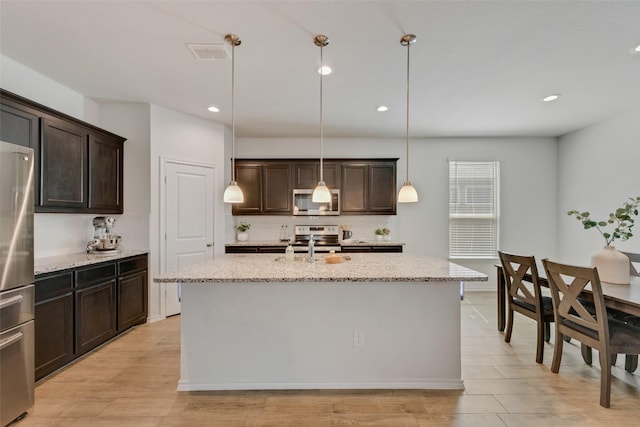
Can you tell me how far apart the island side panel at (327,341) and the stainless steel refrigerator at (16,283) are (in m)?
1.00

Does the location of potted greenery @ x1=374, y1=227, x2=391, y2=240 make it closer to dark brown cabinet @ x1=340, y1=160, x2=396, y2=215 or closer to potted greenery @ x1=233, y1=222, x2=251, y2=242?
dark brown cabinet @ x1=340, y1=160, x2=396, y2=215

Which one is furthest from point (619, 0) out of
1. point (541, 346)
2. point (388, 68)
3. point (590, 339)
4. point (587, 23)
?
point (541, 346)

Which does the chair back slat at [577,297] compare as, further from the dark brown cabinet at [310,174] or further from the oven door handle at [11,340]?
the oven door handle at [11,340]

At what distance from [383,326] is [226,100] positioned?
3.18 m

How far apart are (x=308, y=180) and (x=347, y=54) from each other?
8.38 feet

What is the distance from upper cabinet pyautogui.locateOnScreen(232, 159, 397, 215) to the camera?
16.1 feet

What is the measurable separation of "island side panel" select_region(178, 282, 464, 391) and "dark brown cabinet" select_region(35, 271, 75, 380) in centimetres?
120

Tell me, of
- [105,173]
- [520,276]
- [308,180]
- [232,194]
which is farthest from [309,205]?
[520,276]

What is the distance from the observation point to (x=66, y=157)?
2.92 meters

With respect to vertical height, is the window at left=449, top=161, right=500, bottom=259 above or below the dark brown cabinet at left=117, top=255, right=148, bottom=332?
above

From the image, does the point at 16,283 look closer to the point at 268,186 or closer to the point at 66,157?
the point at 66,157

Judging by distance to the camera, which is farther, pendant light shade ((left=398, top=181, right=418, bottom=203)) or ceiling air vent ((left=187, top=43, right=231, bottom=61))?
pendant light shade ((left=398, top=181, right=418, bottom=203))

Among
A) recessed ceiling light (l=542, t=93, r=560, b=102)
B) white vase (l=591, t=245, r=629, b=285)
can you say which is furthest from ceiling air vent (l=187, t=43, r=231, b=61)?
white vase (l=591, t=245, r=629, b=285)

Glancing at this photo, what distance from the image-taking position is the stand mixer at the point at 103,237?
11.0 ft
